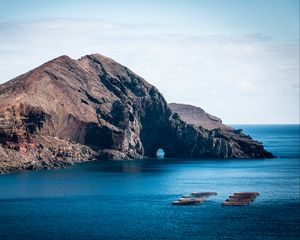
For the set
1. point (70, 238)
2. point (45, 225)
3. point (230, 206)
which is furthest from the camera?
point (230, 206)

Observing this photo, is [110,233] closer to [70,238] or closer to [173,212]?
[70,238]

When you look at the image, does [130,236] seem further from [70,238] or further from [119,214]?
[119,214]

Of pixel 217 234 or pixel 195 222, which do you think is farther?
pixel 195 222

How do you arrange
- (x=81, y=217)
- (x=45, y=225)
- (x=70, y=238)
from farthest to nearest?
(x=81, y=217)
(x=45, y=225)
(x=70, y=238)

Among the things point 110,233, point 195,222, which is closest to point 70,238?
point 110,233

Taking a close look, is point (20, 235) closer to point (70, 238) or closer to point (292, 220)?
point (70, 238)

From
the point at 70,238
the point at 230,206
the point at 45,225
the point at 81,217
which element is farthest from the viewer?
the point at 230,206

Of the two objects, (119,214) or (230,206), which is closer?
(119,214)

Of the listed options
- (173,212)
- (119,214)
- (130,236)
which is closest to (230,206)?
(173,212)

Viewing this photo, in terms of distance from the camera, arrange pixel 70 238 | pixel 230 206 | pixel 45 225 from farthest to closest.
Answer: pixel 230 206, pixel 45 225, pixel 70 238
